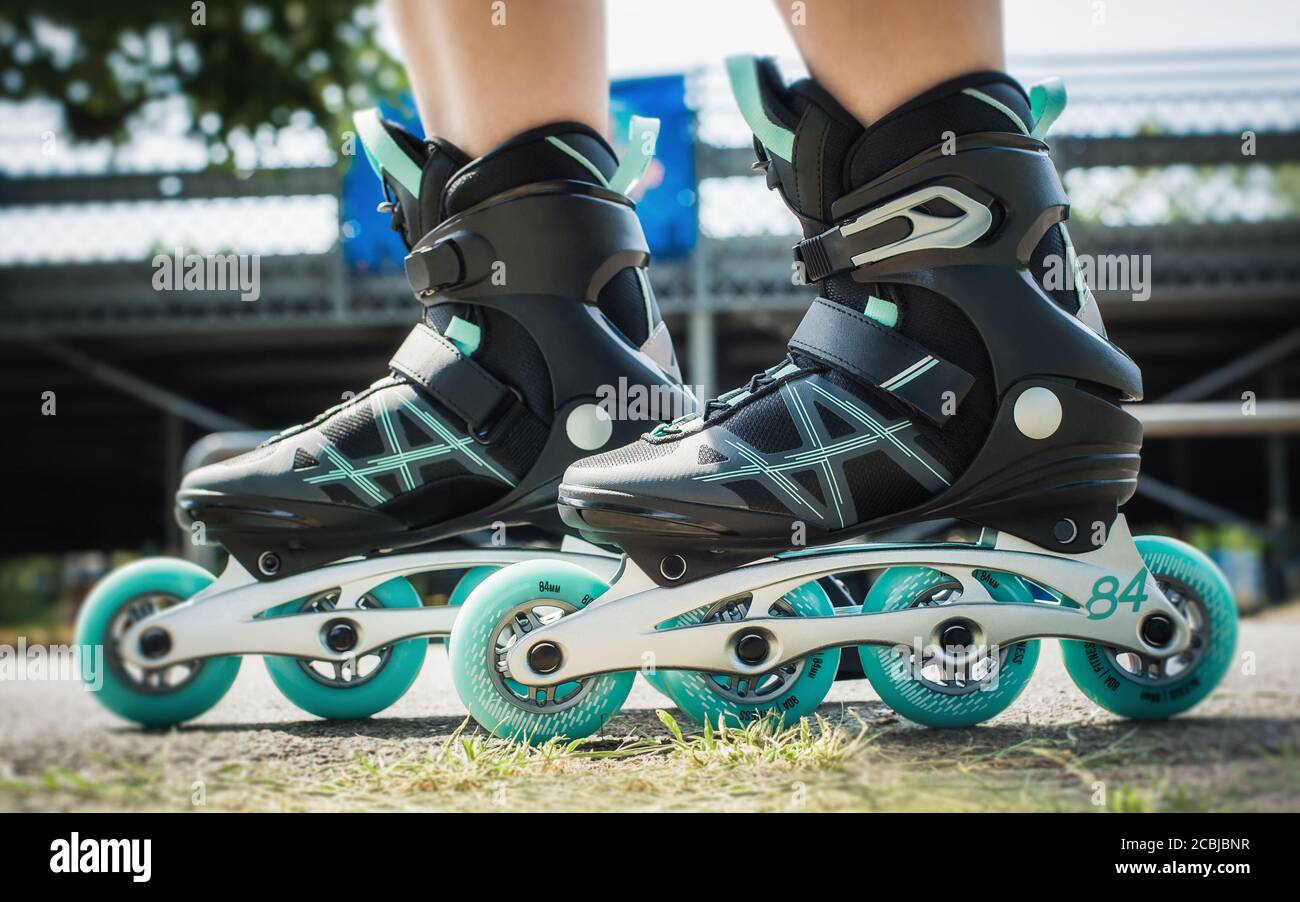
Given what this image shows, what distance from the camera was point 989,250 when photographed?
3.17 feet

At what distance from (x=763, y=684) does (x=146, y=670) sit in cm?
60

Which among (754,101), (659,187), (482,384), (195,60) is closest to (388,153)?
(482,384)

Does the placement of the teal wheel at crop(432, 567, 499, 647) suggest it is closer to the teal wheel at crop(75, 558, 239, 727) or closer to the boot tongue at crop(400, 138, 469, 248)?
the teal wheel at crop(75, 558, 239, 727)

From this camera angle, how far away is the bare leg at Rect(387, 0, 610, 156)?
1.19m

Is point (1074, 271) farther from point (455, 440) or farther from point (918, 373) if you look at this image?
point (455, 440)

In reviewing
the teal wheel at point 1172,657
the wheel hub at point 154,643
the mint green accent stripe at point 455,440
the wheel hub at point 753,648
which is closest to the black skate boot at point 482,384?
the mint green accent stripe at point 455,440

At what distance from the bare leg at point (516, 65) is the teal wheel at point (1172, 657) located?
748 millimetres

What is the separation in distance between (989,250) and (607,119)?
50cm

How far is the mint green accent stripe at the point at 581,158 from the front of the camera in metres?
1.20

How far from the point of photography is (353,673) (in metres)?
1.18

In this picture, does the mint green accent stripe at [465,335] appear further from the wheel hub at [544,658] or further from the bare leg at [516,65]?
the wheel hub at [544,658]

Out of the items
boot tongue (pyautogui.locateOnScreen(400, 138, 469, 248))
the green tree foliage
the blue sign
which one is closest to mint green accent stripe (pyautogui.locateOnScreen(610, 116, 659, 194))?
boot tongue (pyautogui.locateOnScreen(400, 138, 469, 248))

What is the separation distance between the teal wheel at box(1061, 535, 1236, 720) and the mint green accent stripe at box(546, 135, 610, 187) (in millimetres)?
675
